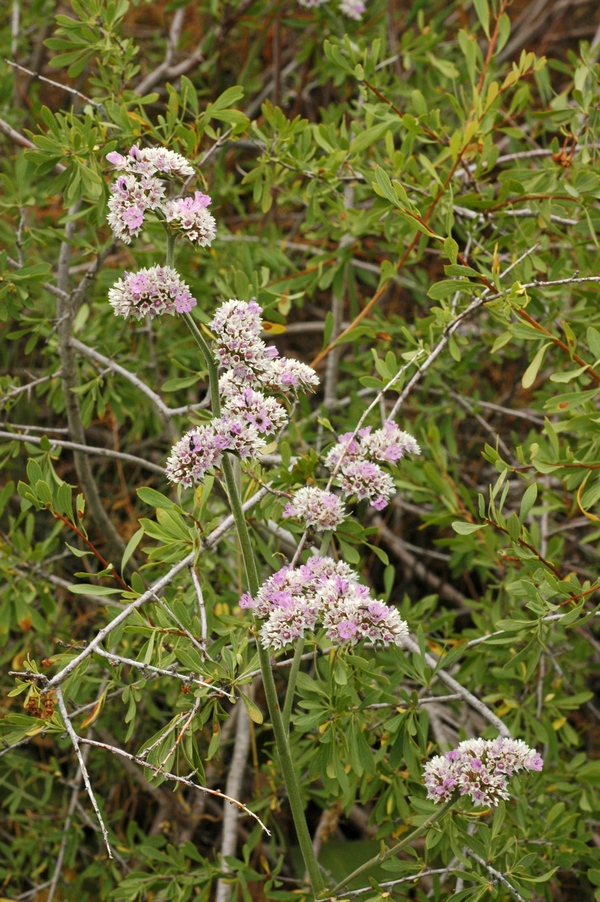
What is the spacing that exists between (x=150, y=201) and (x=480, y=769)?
2.40ft

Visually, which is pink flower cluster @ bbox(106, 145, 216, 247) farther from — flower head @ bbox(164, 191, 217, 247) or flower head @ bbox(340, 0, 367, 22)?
flower head @ bbox(340, 0, 367, 22)

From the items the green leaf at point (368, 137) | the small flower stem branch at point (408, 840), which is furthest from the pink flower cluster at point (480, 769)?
the green leaf at point (368, 137)

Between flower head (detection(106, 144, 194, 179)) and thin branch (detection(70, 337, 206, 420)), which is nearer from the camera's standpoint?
flower head (detection(106, 144, 194, 179))

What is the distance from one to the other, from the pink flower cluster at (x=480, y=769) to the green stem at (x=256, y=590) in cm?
17

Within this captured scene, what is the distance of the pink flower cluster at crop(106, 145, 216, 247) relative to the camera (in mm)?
960

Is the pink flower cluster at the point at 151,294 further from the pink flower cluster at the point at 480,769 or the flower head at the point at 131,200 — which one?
the pink flower cluster at the point at 480,769

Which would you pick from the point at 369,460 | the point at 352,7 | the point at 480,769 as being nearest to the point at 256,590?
the point at 369,460

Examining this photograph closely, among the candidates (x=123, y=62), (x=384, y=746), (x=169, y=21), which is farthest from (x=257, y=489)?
(x=169, y=21)

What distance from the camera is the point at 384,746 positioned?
132 centimetres

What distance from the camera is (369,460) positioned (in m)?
1.11

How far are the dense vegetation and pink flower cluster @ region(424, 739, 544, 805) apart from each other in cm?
2

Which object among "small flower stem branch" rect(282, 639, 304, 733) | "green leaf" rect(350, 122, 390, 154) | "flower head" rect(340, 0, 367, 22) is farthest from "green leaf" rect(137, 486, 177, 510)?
"flower head" rect(340, 0, 367, 22)

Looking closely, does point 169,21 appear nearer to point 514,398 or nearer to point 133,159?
point 514,398

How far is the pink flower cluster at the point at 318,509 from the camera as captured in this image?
105 centimetres
